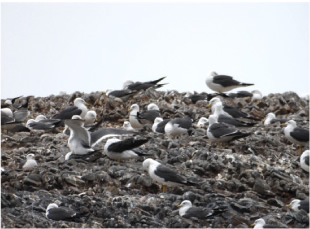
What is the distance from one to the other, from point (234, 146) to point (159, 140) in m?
1.70

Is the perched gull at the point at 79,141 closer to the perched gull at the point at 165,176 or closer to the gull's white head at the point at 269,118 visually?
the perched gull at the point at 165,176

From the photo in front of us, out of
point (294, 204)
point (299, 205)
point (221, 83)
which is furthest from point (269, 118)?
point (299, 205)

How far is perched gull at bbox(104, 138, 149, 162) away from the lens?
630 inches

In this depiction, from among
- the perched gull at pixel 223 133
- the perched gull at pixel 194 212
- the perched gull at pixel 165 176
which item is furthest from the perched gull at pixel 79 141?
the perched gull at pixel 194 212

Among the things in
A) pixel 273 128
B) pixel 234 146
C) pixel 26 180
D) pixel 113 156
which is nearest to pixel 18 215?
pixel 26 180

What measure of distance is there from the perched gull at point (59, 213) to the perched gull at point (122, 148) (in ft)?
8.89

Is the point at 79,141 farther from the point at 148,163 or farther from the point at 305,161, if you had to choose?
the point at 305,161

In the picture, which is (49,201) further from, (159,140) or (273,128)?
(273,128)

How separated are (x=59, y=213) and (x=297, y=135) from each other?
→ 21.6ft

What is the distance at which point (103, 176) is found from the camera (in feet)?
50.3

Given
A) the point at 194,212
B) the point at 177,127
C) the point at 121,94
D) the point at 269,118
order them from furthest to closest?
the point at 121,94
the point at 269,118
the point at 177,127
the point at 194,212

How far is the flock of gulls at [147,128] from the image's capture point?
1476cm

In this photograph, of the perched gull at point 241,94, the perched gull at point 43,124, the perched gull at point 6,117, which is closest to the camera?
the perched gull at point 43,124

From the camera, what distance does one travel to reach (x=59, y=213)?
1341 centimetres
